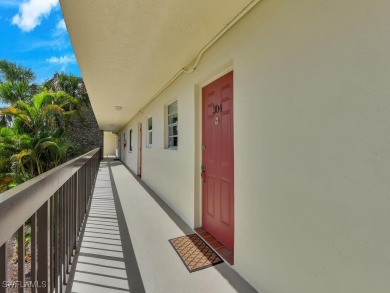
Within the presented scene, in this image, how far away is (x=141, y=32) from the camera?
83.5 inches

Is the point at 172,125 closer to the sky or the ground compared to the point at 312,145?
closer to the sky

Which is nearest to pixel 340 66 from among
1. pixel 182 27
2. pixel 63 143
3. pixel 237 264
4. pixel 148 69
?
pixel 182 27

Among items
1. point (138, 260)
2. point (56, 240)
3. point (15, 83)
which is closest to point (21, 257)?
point (56, 240)

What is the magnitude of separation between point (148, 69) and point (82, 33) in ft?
3.82

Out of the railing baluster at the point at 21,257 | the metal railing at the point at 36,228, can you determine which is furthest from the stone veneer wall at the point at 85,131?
Result: the railing baluster at the point at 21,257

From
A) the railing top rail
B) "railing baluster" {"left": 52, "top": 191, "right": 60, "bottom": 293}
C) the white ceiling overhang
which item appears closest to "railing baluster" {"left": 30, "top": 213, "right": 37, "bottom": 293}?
the railing top rail

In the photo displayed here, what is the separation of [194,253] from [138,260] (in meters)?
0.60

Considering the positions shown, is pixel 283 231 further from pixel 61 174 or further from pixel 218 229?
pixel 61 174

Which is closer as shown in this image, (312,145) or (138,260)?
(312,145)

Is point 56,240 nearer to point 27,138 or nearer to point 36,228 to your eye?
point 36,228

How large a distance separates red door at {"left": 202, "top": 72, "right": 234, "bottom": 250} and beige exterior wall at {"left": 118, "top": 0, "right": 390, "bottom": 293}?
0.85ft

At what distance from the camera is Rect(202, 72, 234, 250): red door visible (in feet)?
7.47

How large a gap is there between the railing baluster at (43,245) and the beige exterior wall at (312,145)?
148cm

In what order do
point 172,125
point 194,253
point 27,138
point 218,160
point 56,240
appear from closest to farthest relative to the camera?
point 56,240
point 194,253
point 218,160
point 172,125
point 27,138
